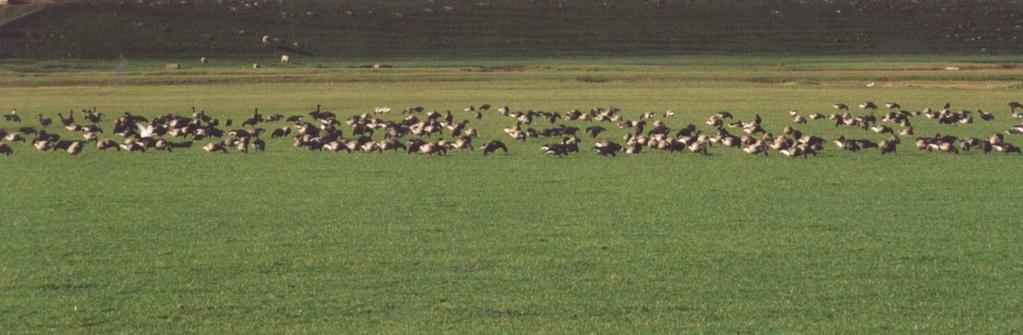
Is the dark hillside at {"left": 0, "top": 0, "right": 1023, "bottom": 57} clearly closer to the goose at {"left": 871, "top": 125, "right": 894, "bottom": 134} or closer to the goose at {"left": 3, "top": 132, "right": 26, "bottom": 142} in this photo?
the goose at {"left": 3, "top": 132, "right": 26, "bottom": 142}

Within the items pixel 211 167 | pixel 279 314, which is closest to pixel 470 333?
pixel 279 314

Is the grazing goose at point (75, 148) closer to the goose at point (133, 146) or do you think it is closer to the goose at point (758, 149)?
the goose at point (133, 146)

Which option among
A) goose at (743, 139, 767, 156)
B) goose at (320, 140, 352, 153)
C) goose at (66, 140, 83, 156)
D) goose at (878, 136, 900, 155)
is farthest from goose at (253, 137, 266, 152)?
goose at (878, 136, 900, 155)

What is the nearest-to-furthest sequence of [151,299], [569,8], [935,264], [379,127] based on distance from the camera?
[151,299] → [935,264] → [379,127] → [569,8]

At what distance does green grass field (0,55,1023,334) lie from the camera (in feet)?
46.0

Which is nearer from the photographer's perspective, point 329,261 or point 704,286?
point 704,286

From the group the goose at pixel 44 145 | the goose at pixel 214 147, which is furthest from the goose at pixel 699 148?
the goose at pixel 44 145

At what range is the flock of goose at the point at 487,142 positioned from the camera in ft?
108

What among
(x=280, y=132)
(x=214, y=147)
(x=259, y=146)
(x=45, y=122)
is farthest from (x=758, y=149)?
(x=45, y=122)

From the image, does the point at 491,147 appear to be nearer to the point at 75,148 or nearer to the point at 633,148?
the point at 633,148

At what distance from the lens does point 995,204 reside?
2256 cm

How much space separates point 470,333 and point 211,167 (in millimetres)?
17539

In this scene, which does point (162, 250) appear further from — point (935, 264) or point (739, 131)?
point (739, 131)

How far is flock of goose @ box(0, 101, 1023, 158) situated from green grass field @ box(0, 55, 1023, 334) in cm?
69
